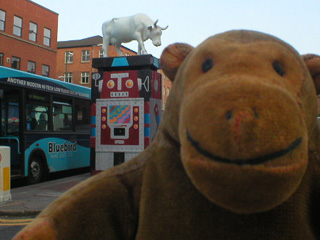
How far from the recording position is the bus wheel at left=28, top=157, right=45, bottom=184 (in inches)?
384

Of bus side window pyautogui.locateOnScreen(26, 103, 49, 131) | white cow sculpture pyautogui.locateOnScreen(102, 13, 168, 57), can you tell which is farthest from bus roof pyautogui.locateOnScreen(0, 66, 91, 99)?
white cow sculpture pyautogui.locateOnScreen(102, 13, 168, 57)

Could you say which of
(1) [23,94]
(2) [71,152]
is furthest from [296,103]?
(2) [71,152]

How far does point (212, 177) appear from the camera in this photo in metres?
1.07

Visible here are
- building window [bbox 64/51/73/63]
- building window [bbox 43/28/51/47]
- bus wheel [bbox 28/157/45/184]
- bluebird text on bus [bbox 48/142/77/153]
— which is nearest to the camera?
bus wheel [bbox 28/157/45/184]

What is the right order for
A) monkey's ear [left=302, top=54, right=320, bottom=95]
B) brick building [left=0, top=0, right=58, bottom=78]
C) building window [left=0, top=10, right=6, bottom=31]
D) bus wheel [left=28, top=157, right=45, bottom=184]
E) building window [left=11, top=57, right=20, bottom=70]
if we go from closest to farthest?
1. monkey's ear [left=302, top=54, right=320, bottom=95]
2. bus wheel [left=28, top=157, right=45, bottom=184]
3. building window [left=0, top=10, right=6, bottom=31]
4. brick building [left=0, top=0, right=58, bottom=78]
5. building window [left=11, top=57, right=20, bottom=70]

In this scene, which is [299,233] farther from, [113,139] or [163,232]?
[113,139]

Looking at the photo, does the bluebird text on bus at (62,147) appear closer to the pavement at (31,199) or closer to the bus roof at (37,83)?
the pavement at (31,199)

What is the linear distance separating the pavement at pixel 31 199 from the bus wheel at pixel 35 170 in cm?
39

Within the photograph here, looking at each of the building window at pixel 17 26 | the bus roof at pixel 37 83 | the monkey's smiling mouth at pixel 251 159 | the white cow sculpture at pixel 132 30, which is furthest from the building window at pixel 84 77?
the monkey's smiling mouth at pixel 251 159

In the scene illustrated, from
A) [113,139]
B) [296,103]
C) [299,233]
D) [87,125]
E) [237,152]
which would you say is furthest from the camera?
[87,125]

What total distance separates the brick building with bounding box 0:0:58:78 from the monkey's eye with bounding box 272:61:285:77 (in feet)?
99.9

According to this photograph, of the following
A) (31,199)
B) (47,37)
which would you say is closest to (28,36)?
(47,37)

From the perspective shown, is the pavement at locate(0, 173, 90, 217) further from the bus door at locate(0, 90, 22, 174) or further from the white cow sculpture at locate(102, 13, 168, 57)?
the white cow sculpture at locate(102, 13, 168, 57)

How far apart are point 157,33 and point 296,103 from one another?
371 inches
